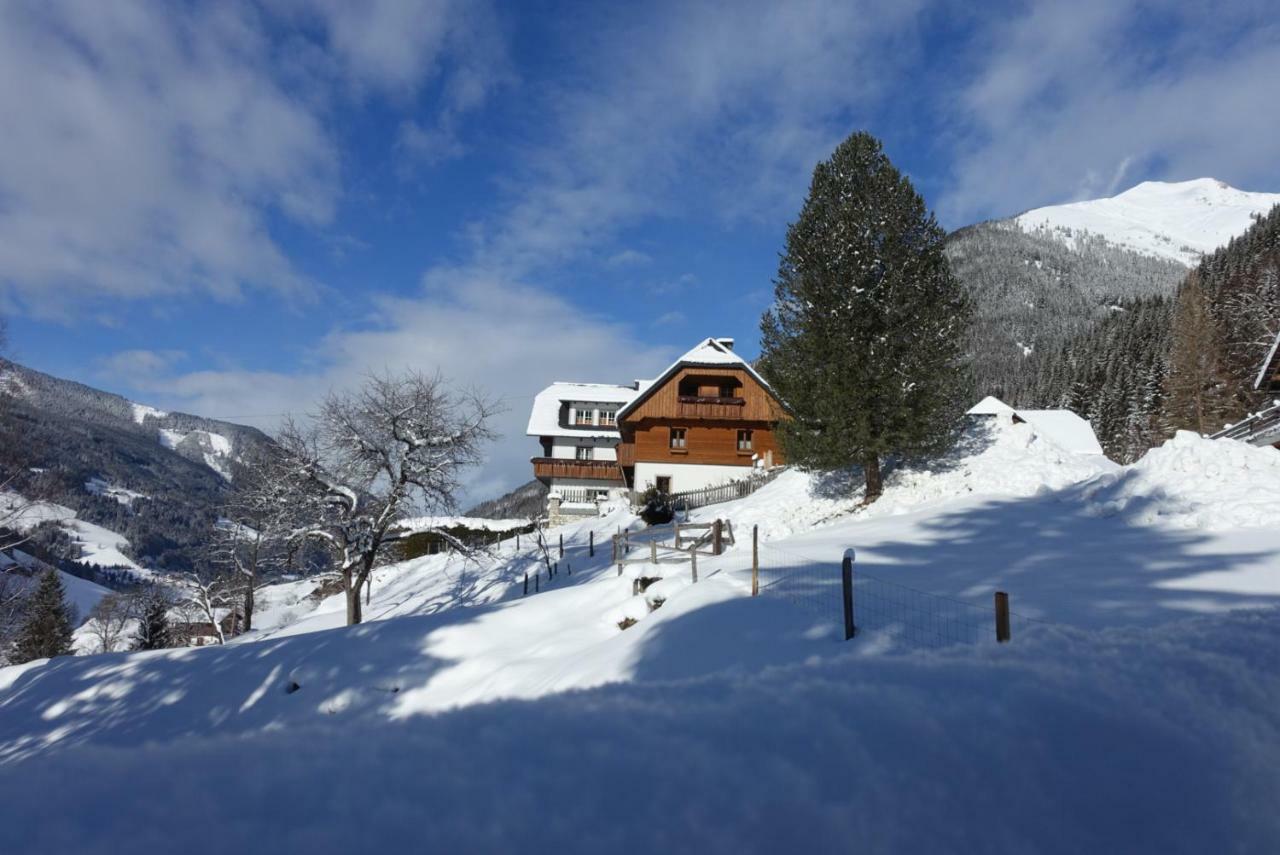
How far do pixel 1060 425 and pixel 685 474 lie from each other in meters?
34.3

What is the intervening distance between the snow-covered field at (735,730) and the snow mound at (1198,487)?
23.7 inches

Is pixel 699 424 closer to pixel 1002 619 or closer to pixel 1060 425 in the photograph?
pixel 1002 619

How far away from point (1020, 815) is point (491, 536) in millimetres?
37463

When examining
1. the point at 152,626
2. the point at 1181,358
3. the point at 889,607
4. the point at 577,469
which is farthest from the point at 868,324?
the point at 152,626

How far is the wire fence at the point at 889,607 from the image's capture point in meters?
8.19

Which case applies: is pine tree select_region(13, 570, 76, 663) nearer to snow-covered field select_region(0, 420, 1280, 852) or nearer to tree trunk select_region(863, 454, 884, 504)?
snow-covered field select_region(0, 420, 1280, 852)

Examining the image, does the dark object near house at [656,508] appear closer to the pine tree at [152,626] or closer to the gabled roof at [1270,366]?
the gabled roof at [1270,366]

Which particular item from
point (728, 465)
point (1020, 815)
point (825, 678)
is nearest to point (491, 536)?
point (728, 465)

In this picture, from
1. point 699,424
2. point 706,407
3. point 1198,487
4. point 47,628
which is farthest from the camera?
point 47,628

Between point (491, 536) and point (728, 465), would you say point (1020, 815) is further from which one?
point (491, 536)

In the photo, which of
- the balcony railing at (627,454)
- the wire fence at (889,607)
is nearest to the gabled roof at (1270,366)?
the wire fence at (889,607)

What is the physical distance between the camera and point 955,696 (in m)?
5.04

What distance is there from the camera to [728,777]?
11.7ft

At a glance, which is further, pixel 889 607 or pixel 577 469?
pixel 577 469
